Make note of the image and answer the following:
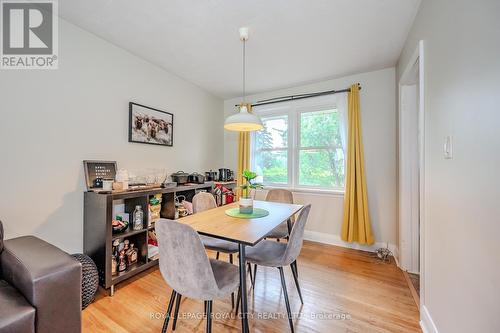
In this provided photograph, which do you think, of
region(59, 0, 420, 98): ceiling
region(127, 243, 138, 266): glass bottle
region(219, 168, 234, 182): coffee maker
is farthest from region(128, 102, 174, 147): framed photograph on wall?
region(127, 243, 138, 266): glass bottle

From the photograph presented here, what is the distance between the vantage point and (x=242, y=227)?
4.69 ft

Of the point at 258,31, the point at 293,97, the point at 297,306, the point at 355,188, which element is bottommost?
the point at 297,306

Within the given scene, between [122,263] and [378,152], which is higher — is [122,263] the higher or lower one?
the lower one

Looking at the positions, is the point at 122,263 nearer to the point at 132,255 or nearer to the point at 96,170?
the point at 132,255

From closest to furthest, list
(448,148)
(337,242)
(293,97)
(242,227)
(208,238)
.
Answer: (448,148), (242,227), (208,238), (337,242), (293,97)

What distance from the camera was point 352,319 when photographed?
1557 mm

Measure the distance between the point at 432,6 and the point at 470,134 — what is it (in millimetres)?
1079

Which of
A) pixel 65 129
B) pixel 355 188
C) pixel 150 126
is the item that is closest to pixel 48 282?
pixel 65 129

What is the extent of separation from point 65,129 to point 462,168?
2.92 meters

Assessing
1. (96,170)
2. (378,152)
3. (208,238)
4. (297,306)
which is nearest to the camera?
(297,306)

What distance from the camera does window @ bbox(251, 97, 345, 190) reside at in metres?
3.12

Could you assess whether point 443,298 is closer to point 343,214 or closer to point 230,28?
point 343,214

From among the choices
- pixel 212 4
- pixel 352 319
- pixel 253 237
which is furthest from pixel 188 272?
pixel 212 4

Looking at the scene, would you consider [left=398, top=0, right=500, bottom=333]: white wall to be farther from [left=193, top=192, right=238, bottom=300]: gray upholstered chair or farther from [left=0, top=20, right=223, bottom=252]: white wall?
[left=0, top=20, right=223, bottom=252]: white wall
